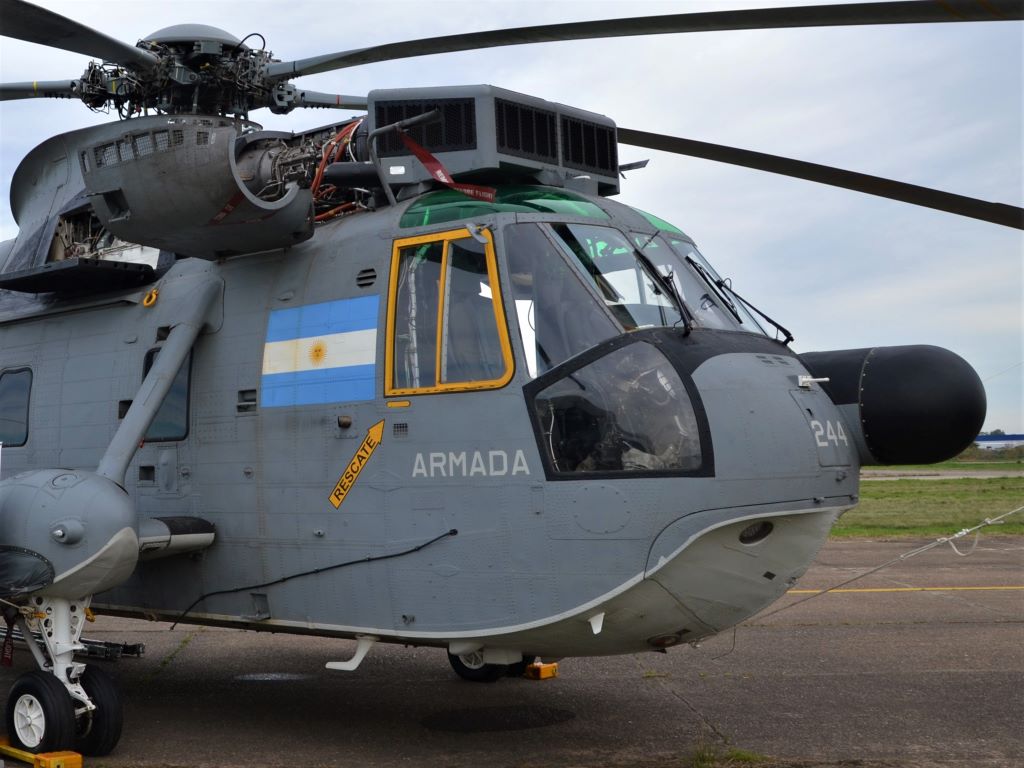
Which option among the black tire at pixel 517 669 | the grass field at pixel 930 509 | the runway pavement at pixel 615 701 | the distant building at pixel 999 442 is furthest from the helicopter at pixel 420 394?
the distant building at pixel 999 442

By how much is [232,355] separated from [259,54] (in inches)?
86.7

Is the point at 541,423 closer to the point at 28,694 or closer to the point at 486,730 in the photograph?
the point at 486,730

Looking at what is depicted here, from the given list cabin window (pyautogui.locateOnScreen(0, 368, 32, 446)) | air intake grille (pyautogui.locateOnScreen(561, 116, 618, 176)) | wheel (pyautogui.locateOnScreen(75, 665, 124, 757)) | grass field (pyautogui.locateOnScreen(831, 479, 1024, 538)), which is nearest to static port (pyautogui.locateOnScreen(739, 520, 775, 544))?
air intake grille (pyautogui.locateOnScreen(561, 116, 618, 176))

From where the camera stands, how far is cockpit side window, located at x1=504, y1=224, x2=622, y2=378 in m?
5.74

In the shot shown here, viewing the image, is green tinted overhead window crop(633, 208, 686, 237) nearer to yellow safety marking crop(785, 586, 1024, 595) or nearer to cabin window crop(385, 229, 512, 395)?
cabin window crop(385, 229, 512, 395)

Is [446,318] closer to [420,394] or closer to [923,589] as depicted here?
[420,394]

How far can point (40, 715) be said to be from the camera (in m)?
6.40

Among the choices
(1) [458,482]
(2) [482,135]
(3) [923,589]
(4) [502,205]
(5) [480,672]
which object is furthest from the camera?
(3) [923,589]

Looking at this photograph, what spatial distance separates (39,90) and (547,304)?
16.3 ft

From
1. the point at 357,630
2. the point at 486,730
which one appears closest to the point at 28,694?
the point at 357,630

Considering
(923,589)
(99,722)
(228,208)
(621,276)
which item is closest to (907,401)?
(621,276)

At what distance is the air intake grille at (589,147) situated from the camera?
6.89 m

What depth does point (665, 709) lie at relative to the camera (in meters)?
7.84

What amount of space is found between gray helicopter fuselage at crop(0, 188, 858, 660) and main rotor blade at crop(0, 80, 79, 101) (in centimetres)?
215
